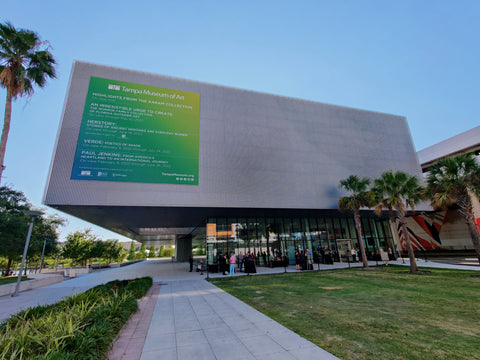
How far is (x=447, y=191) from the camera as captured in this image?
16.1 metres

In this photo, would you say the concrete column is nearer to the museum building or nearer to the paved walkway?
the museum building

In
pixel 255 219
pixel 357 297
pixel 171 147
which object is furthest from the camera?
pixel 255 219

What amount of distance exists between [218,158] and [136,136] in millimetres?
7303

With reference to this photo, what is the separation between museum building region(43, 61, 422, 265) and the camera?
1770 cm

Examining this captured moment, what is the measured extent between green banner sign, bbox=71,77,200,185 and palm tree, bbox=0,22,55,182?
3786 millimetres

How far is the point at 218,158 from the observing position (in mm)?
20812

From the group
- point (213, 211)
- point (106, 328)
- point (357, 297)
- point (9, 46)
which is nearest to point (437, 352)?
point (357, 297)

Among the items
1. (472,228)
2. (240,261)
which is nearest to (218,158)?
(240,261)

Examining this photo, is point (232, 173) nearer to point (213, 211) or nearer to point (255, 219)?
point (213, 211)

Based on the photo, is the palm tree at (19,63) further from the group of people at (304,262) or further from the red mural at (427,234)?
the red mural at (427,234)

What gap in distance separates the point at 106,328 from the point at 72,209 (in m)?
17.6

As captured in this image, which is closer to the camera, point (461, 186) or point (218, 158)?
point (461, 186)

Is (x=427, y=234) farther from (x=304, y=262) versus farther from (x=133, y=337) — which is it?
(x=133, y=337)

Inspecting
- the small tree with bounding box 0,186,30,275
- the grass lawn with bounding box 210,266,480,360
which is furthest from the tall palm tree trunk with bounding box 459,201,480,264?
the small tree with bounding box 0,186,30,275
